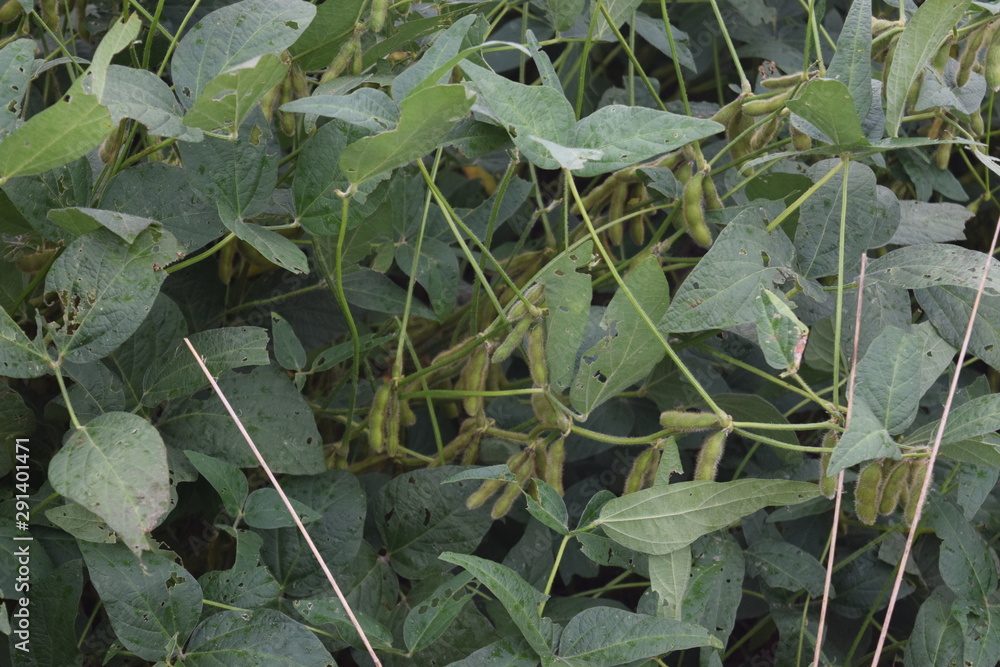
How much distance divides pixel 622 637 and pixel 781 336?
0.97ft

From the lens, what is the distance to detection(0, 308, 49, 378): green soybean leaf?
0.70 metres

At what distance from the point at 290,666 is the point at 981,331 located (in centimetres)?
73

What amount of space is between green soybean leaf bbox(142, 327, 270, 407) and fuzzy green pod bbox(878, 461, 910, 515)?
571 mm

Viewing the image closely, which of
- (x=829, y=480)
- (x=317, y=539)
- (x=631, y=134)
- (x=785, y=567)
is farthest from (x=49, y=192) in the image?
(x=785, y=567)

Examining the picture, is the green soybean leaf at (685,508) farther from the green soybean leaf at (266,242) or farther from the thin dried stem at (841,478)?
the green soybean leaf at (266,242)

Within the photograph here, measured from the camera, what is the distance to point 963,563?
3.04 ft

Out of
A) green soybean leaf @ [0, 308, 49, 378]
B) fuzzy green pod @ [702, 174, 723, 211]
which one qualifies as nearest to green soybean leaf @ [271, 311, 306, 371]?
green soybean leaf @ [0, 308, 49, 378]

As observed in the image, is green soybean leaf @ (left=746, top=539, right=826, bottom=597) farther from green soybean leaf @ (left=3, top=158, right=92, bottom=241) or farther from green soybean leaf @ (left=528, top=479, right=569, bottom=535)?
green soybean leaf @ (left=3, top=158, right=92, bottom=241)

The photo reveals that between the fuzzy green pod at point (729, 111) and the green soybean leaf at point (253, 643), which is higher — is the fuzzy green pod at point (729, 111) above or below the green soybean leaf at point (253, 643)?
above

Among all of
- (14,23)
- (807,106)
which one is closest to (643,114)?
(807,106)

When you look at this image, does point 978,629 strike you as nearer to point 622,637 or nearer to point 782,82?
point 622,637

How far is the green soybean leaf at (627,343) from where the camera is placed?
0.79 meters

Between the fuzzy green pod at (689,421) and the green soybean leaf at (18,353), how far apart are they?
543 millimetres

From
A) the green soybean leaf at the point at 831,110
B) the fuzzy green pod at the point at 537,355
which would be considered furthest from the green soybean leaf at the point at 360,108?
the green soybean leaf at the point at 831,110
